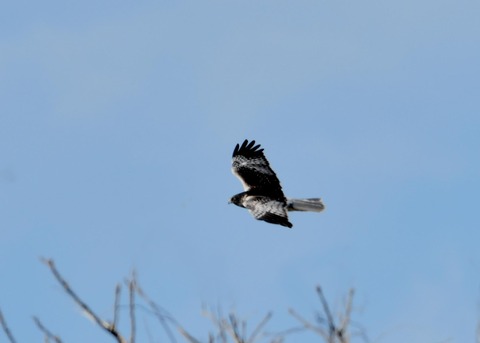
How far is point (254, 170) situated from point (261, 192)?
0.68 meters

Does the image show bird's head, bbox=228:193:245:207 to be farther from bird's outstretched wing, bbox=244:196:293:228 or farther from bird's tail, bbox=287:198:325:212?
bird's tail, bbox=287:198:325:212

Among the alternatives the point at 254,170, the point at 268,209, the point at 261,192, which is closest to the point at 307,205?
the point at 268,209

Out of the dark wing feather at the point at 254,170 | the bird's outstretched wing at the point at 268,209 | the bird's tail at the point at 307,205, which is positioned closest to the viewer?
the bird's outstretched wing at the point at 268,209

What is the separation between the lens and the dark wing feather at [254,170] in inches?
691

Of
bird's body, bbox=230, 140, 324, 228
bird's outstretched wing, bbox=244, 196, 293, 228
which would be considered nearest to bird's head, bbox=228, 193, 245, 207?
bird's body, bbox=230, 140, 324, 228

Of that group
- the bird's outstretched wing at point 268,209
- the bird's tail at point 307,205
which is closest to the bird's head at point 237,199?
the bird's outstretched wing at point 268,209

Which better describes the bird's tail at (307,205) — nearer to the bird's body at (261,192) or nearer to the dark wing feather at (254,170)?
the bird's body at (261,192)

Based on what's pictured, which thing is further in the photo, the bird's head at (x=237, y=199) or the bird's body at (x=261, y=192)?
the bird's head at (x=237, y=199)

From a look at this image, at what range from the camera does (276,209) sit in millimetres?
16047

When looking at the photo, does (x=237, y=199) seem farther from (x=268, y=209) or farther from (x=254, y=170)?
(x=268, y=209)

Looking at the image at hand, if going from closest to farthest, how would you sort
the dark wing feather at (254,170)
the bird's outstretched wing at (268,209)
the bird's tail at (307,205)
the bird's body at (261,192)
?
the bird's outstretched wing at (268,209), the bird's body at (261,192), the bird's tail at (307,205), the dark wing feather at (254,170)

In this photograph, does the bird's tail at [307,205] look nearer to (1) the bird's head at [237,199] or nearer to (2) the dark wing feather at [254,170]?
(2) the dark wing feather at [254,170]

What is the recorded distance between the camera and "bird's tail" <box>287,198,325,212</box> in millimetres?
16250

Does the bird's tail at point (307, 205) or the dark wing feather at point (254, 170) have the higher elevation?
the dark wing feather at point (254, 170)
